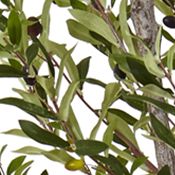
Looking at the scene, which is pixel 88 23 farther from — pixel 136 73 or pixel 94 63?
pixel 94 63

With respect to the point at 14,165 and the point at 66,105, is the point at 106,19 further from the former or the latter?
the point at 14,165

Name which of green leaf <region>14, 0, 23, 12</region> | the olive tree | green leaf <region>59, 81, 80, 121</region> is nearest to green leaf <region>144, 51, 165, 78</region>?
the olive tree

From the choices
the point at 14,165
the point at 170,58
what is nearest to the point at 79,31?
the point at 170,58

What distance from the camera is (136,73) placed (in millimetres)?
598

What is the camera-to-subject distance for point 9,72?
649 mm

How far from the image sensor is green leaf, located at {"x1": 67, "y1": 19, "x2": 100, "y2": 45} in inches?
26.3

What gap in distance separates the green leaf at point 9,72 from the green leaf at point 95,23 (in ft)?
0.31

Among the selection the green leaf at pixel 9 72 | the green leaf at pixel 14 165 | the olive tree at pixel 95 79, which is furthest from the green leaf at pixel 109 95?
the green leaf at pixel 14 165

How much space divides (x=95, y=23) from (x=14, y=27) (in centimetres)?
9

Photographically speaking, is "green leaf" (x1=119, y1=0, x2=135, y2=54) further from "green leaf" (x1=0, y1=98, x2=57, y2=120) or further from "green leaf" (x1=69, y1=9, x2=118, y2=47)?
"green leaf" (x1=0, y1=98, x2=57, y2=120)

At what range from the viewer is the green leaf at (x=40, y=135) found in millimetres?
646

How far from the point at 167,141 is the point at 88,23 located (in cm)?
16

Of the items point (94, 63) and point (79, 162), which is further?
point (94, 63)

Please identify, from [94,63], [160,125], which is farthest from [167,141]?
[94,63]
